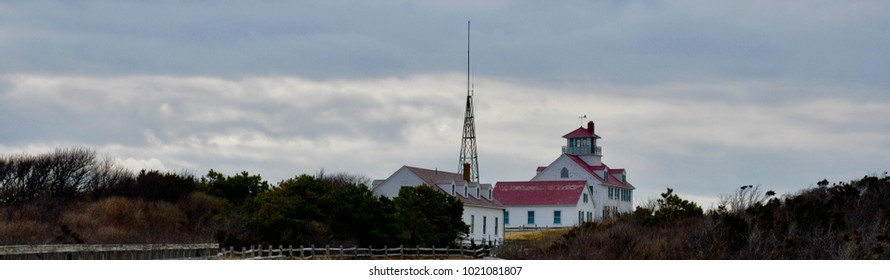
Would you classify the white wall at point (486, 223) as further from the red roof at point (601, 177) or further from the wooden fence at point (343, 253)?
the red roof at point (601, 177)

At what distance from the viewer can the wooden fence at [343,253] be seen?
128ft

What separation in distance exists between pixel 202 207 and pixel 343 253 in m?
9.30

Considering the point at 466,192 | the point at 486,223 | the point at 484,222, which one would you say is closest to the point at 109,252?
the point at 466,192

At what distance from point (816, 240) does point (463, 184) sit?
45.4 m

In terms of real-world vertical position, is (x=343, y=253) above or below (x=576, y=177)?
below

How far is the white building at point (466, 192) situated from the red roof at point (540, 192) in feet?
43.7

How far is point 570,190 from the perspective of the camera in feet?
284

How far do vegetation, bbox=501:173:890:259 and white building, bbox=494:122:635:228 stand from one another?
51.4 metres

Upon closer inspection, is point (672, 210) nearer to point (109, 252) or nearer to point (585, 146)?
point (109, 252)

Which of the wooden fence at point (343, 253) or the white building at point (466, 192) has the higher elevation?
the white building at point (466, 192)

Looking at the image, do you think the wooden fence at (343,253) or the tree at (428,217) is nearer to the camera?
the wooden fence at (343,253)

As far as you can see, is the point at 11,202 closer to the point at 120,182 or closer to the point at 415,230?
the point at 120,182

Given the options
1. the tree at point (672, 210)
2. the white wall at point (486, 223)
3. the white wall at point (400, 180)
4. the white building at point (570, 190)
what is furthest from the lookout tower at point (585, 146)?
the tree at point (672, 210)

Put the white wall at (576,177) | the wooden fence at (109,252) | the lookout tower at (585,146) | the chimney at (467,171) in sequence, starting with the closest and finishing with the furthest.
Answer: the wooden fence at (109,252), the chimney at (467,171), the white wall at (576,177), the lookout tower at (585,146)
